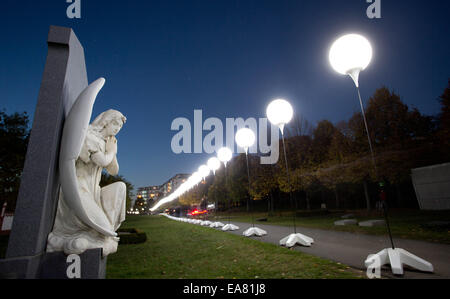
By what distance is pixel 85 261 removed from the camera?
8.96 ft

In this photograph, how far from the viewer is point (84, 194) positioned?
10.1 ft

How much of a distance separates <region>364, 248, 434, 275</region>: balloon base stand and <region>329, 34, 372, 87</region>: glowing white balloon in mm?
3696

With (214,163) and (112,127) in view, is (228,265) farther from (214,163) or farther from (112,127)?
(214,163)

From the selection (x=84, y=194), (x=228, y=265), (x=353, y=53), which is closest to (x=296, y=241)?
(x=228, y=265)

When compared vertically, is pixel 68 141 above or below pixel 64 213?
above

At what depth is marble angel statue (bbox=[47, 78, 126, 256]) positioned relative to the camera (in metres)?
2.86

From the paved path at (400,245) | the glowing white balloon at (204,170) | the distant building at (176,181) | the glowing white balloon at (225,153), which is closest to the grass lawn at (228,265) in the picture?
the paved path at (400,245)

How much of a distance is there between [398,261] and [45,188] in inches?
230

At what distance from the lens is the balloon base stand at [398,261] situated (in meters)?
3.56

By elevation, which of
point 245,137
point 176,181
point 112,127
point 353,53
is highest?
point 176,181
